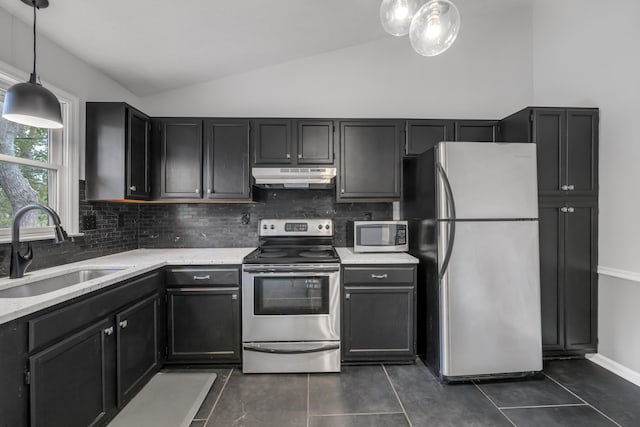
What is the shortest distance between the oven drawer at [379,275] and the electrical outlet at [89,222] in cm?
219

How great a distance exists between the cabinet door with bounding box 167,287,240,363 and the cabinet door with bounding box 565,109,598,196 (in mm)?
3007

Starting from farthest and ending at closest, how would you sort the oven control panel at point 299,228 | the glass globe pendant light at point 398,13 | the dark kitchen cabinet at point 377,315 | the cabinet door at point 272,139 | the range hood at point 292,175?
the oven control panel at point 299,228 → the cabinet door at point 272,139 → the range hood at point 292,175 → the dark kitchen cabinet at point 377,315 → the glass globe pendant light at point 398,13

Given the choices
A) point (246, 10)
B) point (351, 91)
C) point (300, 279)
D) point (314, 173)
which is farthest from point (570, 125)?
point (246, 10)

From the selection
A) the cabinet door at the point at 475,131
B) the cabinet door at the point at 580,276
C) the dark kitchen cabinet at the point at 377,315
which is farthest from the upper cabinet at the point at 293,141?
the cabinet door at the point at 580,276

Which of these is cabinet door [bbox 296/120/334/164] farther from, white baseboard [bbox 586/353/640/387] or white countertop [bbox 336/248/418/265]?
white baseboard [bbox 586/353/640/387]

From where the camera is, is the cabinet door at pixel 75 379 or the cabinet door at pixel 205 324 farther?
the cabinet door at pixel 205 324

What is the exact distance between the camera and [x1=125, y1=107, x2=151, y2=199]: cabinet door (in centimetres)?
238

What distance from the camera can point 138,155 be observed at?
2.50 m

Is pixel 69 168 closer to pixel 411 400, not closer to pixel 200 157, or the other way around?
pixel 200 157

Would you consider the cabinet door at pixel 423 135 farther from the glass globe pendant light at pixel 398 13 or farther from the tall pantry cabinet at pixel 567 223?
the glass globe pendant light at pixel 398 13

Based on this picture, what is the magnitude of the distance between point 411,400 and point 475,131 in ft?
7.91

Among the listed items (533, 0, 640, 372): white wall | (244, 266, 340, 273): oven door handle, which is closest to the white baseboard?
(533, 0, 640, 372): white wall

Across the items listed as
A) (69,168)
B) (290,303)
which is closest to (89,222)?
(69,168)

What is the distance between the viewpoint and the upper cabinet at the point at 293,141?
8.84 feet
